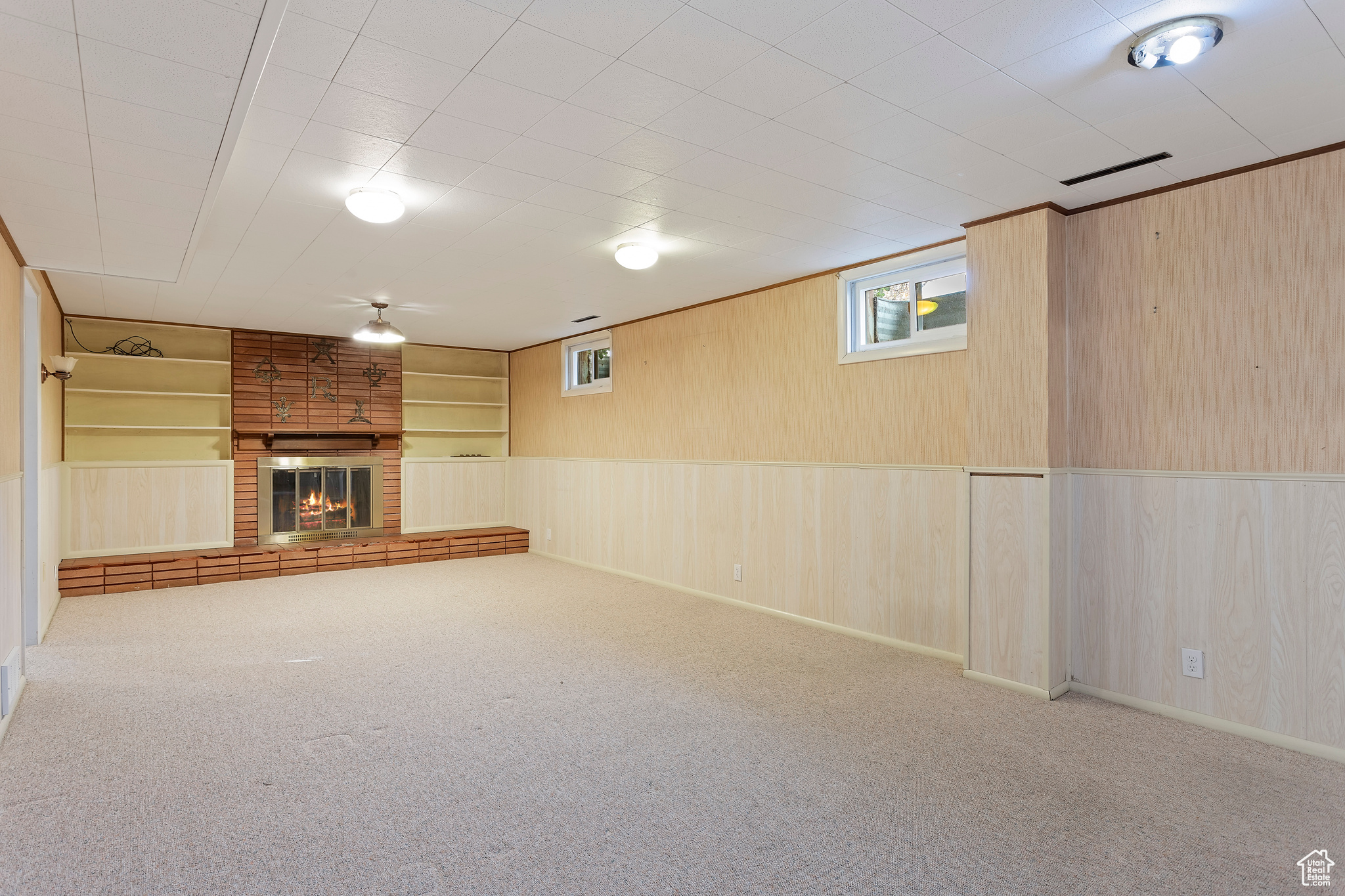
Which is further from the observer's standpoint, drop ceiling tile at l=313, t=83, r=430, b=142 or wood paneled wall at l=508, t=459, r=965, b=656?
wood paneled wall at l=508, t=459, r=965, b=656

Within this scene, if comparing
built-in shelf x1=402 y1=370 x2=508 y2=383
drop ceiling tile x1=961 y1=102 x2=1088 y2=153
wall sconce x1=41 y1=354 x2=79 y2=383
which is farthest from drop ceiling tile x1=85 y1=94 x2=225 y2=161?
built-in shelf x1=402 y1=370 x2=508 y2=383

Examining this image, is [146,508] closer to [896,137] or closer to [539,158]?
[539,158]

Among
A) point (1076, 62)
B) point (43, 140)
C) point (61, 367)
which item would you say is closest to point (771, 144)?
point (1076, 62)

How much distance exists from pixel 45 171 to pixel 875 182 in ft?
10.7

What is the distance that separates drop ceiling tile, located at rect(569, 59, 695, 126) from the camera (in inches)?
90.2

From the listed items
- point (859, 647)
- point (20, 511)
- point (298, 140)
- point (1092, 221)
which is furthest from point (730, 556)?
point (20, 511)

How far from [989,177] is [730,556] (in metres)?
3.32

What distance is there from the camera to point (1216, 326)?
319 cm

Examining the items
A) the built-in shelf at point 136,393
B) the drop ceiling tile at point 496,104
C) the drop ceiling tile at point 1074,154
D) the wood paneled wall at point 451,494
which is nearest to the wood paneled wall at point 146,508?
the built-in shelf at point 136,393

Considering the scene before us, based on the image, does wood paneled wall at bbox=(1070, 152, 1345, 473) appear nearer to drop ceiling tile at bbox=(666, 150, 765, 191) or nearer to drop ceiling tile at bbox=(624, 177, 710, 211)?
drop ceiling tile at bbox=(666, 150, 765, 191)

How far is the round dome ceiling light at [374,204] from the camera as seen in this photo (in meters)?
3.26

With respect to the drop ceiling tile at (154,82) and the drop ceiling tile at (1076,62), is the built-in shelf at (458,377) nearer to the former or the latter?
the drop ceiling tile at (154,82)

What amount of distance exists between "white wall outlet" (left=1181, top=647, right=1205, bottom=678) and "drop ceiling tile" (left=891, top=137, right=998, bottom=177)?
239cm

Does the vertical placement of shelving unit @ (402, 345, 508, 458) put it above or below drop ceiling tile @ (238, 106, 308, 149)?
below
